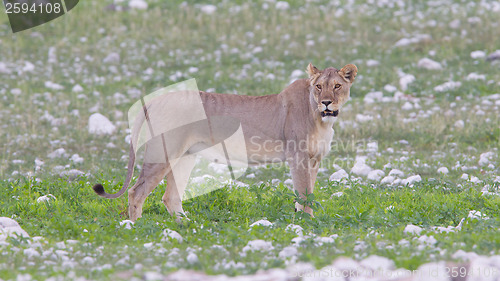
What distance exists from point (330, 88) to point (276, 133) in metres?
0.83

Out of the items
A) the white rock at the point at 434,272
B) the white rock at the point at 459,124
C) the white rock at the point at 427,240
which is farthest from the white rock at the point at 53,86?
the white rock at the point at 434,272

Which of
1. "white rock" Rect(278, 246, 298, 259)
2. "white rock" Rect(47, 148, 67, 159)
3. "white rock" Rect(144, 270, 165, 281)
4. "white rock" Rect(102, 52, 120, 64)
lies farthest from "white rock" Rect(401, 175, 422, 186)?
"white rock" Rect(102, 52, 120, 64)

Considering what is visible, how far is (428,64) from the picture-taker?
53.7 ft

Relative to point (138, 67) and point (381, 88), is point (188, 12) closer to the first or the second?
point (138, 67)

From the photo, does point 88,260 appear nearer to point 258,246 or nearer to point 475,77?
point 258,246

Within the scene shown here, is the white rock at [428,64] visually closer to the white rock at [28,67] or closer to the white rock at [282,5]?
the white rock at [282,5]

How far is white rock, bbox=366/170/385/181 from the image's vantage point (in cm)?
959

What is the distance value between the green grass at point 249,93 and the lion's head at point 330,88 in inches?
44.7

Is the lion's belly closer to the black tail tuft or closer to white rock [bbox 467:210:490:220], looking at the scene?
white rock [bbox 467:210:490:220]

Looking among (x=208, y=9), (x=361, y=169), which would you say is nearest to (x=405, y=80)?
(x=361, y=169)

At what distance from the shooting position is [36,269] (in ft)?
17.7

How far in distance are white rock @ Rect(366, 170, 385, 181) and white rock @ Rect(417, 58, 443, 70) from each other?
7.14m

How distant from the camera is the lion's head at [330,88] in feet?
25.1

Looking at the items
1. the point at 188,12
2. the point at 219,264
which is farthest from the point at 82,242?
the point at 188,12
